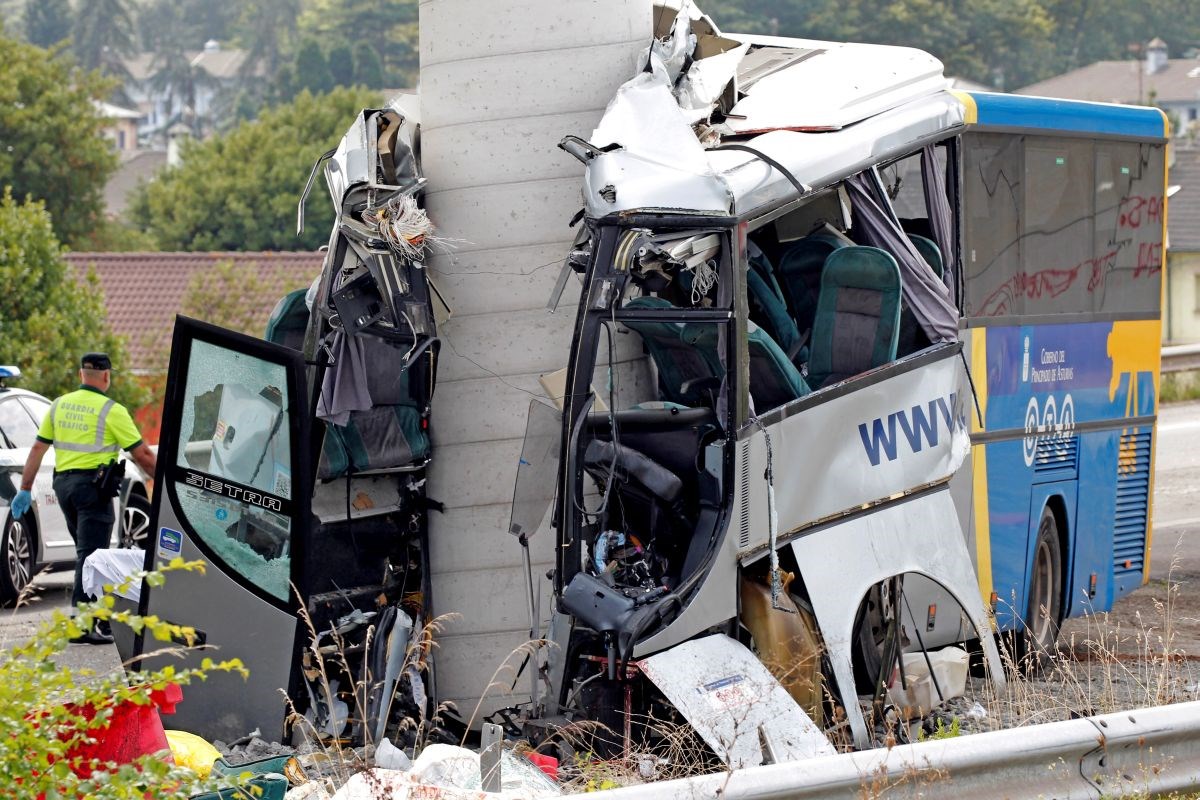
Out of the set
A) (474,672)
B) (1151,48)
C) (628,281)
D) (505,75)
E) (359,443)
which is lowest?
(474,672)

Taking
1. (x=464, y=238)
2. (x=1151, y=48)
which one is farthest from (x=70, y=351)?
(x=1151, y=48)

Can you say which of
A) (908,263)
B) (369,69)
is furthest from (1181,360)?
(369,69)

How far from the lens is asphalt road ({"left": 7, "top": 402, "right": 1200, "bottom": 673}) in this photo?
1087 centimetres

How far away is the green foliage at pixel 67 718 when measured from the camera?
483 centimetres

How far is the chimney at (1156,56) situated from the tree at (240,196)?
75631 millimetres

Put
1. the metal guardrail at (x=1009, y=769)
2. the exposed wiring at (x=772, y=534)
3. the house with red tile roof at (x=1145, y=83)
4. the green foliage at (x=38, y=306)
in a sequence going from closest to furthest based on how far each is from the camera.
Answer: the metal guardrail at (x=1009, y=769) < the exposed wiring at (x=772, y=534) < the green foliage at (x=38, y=306) < the house with red tile roof at (x=1145, y=83)

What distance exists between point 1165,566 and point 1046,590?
3.07m

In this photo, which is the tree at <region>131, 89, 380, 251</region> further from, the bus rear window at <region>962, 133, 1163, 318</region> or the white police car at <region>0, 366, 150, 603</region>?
the bus rear window at <region>962, 133, 1163, 318</region>

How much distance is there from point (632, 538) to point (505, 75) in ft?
9.22

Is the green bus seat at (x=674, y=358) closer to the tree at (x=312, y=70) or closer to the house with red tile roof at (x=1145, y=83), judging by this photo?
the house with red tile roof at (x=1145, y=83)

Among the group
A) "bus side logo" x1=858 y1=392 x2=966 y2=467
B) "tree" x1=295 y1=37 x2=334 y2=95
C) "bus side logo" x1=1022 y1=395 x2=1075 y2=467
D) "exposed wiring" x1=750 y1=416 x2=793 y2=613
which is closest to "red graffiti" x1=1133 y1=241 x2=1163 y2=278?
"bus side logo" x1=1022 y1=395 x2=1075 y2=467

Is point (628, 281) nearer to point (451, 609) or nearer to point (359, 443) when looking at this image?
point (359, 443)

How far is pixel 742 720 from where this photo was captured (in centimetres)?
665

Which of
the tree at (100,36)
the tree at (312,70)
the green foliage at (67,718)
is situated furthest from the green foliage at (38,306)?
the tree at (100,36)
